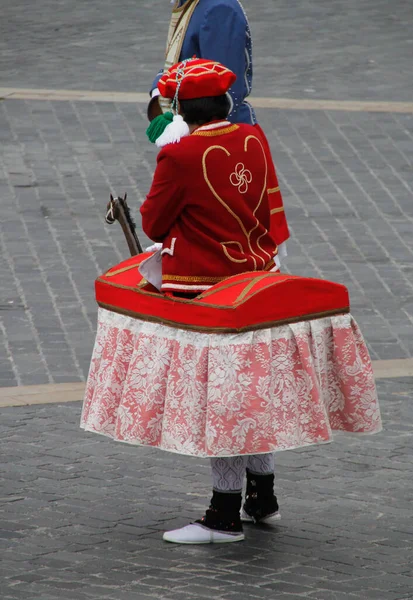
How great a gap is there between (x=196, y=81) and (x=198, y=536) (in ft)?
5.83

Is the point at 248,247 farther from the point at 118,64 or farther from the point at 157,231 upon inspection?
the point at 118,64

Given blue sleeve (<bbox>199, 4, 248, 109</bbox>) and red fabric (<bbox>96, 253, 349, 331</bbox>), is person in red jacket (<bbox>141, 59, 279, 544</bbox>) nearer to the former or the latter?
red fabric (<bbox>96, 253, 349, 331</bbox>)

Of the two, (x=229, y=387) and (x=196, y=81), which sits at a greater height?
(x=196, y=81)

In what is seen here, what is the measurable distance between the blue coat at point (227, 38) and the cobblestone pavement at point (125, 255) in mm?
1695

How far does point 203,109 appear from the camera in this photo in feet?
16.8

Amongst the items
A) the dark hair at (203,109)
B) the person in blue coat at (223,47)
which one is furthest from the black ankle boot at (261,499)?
the dark hair at (203,109)

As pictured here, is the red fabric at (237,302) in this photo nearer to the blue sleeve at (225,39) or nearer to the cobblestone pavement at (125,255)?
the cobblestone pavement at (125,255)

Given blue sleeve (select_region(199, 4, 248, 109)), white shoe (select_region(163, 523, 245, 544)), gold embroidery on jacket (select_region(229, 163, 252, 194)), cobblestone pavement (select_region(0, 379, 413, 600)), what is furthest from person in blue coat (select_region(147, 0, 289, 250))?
white shoe (select_region(163, 523, 245, 544))

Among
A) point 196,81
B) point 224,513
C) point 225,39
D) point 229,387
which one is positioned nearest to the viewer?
point 229,387

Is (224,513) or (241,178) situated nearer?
(241,178)

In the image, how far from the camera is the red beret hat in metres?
5.06

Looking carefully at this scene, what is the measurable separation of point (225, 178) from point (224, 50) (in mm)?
1174

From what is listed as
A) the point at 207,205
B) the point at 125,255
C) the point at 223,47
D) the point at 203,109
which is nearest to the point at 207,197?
the point at 207,205

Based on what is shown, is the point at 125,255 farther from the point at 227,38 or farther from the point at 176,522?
the point at 176,522
